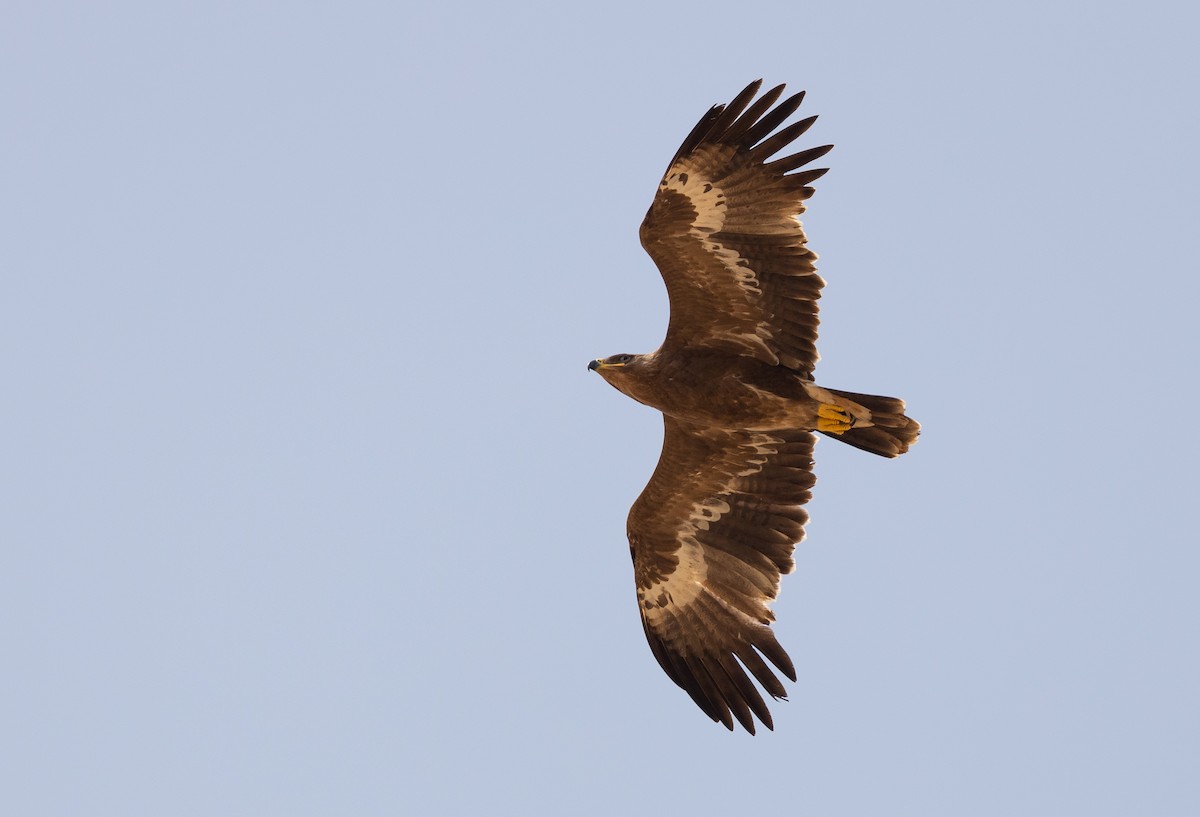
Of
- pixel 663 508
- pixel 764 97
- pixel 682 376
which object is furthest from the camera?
pixel 663 508

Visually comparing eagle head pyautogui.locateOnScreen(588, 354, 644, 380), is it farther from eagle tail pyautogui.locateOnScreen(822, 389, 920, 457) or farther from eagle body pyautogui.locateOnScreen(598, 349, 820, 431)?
eagle tail pyautogui.locateOnScreen(822, 389, 920, 457)

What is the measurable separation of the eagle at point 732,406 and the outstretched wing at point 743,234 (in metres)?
0.01

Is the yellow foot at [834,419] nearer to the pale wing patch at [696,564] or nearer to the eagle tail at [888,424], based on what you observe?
the eagle tail at [888,424]

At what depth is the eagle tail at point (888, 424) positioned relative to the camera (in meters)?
12.7

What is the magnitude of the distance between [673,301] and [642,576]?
250cm

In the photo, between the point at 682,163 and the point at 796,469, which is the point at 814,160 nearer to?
the point at 682,163

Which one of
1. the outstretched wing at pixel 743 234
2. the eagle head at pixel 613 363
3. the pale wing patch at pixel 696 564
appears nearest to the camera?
the outstretched wing at pixel 743 234

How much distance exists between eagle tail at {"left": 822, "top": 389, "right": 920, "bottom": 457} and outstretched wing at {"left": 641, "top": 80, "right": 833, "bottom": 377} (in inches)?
19.9

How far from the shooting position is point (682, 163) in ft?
40.3

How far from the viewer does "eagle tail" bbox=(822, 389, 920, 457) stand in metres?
12.7

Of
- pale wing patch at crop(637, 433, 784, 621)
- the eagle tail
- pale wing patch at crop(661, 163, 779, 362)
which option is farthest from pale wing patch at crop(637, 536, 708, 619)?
pale wing patch at crop(661, 163, 779, 362)

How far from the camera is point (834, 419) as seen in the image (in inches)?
502

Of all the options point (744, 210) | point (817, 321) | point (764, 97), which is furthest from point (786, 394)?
point (764, 97)

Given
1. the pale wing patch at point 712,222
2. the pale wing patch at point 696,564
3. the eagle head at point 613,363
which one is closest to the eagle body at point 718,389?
the eagle head at point 613,363
